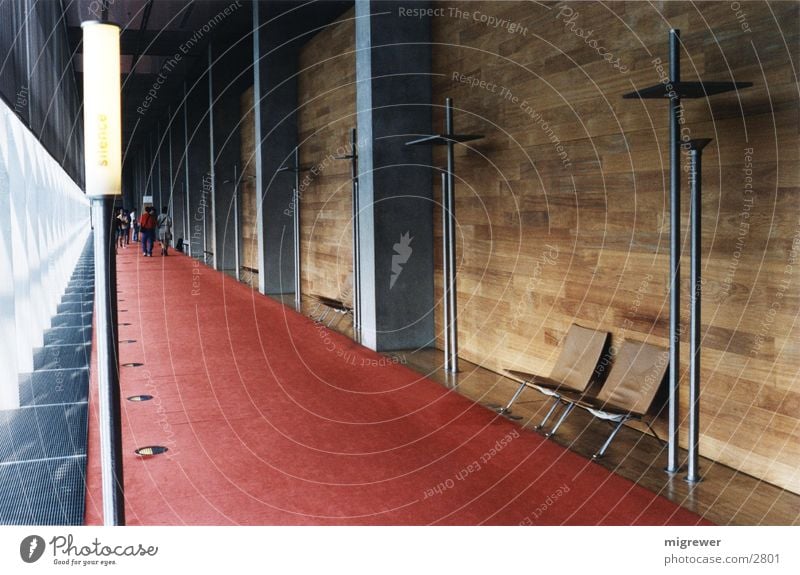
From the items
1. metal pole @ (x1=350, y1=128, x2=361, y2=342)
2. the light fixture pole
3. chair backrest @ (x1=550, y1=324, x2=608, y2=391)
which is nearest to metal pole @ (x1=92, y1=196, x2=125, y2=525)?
the light fixture pole

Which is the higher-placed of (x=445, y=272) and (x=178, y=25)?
(x=178, y=25)

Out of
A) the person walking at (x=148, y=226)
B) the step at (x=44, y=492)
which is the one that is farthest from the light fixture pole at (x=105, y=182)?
the person walking at (x=148, y=226)

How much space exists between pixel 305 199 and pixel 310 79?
196cm

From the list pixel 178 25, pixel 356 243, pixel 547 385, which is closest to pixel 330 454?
pixel 547 385

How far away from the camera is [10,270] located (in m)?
6.87

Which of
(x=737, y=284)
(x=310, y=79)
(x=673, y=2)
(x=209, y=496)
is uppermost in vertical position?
(x=310, y=79)

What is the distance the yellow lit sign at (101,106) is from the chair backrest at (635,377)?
146 inches

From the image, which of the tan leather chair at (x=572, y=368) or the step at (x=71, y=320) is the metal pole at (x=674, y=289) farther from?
the step at (x=71, y=320)

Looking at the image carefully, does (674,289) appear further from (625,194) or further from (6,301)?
(6,301)

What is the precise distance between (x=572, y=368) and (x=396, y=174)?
11.9ft

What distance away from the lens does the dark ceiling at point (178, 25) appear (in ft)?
46.8

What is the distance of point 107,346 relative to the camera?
2.81 m
